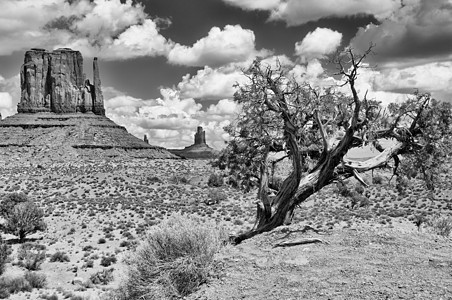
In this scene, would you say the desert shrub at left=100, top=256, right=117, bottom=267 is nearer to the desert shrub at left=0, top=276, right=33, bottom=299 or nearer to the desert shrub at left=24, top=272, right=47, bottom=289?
the desert shrub at left=24, top=272, right=47, bottom=289

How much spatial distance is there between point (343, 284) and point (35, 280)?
1430cm

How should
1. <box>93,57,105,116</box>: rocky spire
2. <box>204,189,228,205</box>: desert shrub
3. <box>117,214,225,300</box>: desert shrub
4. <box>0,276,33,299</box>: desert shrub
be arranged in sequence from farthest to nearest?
<box>93,57,105,116</box>: rocky spire, <box>204,189,228,205</box>: desert shrub, <box>0,276,33,299</box>: desert shrub, <box>117,214,225,300</box>: desert shrub

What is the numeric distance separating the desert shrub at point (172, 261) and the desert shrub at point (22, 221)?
2101 cm

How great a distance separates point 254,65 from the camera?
13000mm

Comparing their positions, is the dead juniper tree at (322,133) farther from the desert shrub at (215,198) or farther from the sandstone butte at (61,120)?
the sandstone butte at (61,120)

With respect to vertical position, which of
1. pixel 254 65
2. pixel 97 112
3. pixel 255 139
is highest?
pixel 97 112

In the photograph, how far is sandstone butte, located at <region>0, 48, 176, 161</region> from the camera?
109 metres

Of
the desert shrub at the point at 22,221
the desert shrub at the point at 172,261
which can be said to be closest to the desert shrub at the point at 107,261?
the desert shrub at the point at 22,221

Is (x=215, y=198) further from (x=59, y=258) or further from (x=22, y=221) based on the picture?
(x=59, y=258)

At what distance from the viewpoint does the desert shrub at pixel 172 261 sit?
899 cm

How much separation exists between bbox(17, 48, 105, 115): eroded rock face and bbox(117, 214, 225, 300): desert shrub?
146 metres

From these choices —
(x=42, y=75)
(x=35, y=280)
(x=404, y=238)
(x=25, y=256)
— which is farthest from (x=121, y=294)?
(x=42, y=75)

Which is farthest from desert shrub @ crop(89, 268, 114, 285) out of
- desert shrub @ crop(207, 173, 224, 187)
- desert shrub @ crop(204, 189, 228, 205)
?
desert shrub @ crop(207, 173, 224, 187)

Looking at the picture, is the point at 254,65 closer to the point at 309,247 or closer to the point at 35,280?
the point at 309,247
